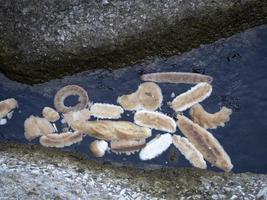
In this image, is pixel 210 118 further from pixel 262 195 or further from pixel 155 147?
pixel 262 195

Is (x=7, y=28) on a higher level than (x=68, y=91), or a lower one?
higher

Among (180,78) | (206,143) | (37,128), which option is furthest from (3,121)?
(206,143)

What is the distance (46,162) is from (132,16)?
978 millimetres

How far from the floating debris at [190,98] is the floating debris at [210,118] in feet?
0.18

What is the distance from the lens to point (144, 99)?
364 centimetres

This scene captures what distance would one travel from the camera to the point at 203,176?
133 inches

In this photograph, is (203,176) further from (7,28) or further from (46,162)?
(7,28)

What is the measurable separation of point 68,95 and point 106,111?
26 cm

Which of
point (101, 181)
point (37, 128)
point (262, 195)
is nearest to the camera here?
point (262, 195)

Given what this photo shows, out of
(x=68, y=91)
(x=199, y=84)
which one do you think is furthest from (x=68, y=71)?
(x=199, y=84)

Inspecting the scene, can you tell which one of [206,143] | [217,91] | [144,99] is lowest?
[206,143]

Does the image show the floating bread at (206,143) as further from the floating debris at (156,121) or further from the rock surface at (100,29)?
the rock surface at (100,29)

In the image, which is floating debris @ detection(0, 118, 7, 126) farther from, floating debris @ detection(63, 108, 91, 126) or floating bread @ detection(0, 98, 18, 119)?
floating debris @ detection(63, 108, 91, 126)

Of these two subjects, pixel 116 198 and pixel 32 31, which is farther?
pixel 32 31
